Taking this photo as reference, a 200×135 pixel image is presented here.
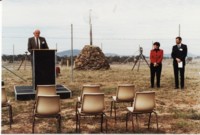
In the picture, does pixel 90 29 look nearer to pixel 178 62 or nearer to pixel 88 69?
pixel 88 69

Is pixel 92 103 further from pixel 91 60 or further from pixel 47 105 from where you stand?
pixel 91 60

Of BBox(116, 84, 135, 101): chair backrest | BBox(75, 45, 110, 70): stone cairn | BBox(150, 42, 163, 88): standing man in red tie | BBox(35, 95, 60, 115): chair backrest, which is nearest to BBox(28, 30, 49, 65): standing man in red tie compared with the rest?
BBox(150, 42, 163, 88): standing man in red tie

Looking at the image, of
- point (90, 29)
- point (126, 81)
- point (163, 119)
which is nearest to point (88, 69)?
point (90, 29)

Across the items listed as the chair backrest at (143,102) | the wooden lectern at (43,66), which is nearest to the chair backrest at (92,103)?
the chair backrest at (143,102)

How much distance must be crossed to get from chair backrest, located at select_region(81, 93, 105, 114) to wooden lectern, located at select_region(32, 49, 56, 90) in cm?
385

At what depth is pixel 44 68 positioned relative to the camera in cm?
966

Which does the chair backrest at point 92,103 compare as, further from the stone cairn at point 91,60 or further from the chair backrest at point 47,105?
the stone cairn at point 91,60

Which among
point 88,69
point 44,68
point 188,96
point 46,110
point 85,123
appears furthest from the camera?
point 88,69

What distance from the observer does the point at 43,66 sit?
9641mm

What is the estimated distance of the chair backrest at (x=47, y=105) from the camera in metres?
5.77

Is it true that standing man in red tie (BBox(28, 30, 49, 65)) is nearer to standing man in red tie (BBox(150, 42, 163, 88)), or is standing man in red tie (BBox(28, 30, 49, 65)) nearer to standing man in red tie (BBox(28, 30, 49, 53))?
standing man in red tie (BBox(28, 30, 49, 53))

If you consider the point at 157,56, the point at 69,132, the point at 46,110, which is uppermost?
the point at 157,56

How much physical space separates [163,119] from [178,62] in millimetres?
4360

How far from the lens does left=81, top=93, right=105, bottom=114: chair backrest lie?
5.91 meters
